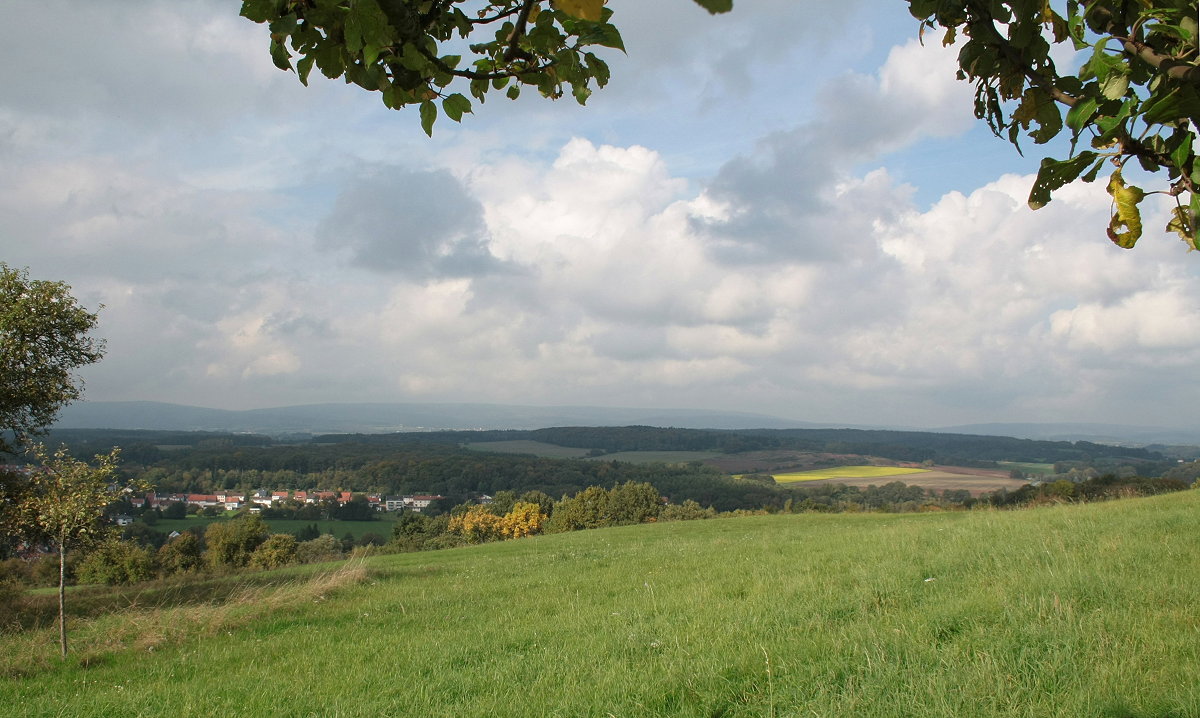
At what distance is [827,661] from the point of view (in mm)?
4770

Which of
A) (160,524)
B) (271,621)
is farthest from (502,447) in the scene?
(271,621)

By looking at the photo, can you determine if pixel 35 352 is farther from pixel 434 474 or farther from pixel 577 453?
pixel 577 453

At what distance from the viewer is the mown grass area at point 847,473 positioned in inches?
3216

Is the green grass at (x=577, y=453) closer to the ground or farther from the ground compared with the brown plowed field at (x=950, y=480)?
closer to the ground

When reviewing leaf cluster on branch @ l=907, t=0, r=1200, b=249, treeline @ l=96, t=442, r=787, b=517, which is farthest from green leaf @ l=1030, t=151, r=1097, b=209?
treeline @ l=96, t=442, r=787, b=517

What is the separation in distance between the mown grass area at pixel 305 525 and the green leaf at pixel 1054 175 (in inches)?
2042

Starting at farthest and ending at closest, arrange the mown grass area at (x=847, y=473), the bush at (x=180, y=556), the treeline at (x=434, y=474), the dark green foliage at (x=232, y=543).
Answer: the mown grass area at (x=847, y=473) < the treeline at (x=434, y=474) < the dark green foliage at (x=232, y=543) < the bush at (x=180, y=556)

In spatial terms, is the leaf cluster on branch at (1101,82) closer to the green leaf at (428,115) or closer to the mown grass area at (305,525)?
the green leaf at (428,115)

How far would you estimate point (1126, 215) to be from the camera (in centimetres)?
113

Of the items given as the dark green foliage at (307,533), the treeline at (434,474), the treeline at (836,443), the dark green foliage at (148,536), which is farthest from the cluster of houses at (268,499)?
the treeline at (836,443)

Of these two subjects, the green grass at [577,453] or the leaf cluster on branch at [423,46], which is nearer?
the leaf cluster on branch at [423,46]

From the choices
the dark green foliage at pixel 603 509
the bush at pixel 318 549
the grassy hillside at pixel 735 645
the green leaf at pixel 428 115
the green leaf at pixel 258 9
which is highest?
the green leaf at pixel 258 9

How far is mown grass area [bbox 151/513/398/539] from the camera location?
4612 cm

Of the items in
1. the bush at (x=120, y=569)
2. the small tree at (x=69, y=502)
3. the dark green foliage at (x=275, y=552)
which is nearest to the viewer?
the small tree at (x=69, y=502)
